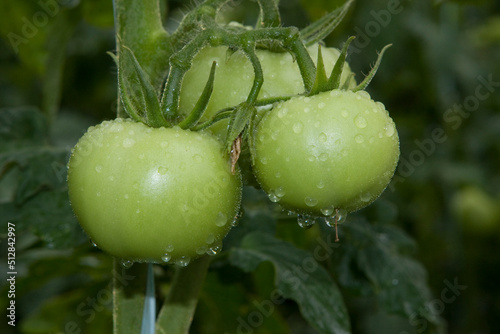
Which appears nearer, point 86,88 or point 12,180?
point 12,180

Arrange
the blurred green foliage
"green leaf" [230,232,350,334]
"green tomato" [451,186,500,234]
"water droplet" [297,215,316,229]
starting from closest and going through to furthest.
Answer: "water droplet" [297,215,316,229]
"green leaf" [230,232,350,334]
the blurred green foliage
"green tomato" [451,186,500,234]

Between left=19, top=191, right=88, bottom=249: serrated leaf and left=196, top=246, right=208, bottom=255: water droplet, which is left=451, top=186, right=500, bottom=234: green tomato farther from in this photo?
left=196, top=246, right=208, bottom=255: water droplet

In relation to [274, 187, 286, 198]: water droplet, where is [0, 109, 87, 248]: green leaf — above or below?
below

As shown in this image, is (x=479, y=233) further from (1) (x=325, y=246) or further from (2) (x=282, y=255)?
(2) (x=282, y=255)

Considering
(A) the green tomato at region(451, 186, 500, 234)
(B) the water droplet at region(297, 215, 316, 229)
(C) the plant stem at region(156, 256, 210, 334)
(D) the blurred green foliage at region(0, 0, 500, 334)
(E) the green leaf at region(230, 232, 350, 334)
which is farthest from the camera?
(A) the green tomato at region(451, 186, 500, 234)

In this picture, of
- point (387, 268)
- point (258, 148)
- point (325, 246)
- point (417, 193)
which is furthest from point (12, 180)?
point (417, 193)

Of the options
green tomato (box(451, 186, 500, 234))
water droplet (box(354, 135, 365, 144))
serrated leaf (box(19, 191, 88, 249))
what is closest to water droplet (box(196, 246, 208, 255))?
water droplet (box(354, 135, 365, 144))

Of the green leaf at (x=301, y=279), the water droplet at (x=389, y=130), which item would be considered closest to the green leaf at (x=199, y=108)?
the water droplet at (x=389, y=130)

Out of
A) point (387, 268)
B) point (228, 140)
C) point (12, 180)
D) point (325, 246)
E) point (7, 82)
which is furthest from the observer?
point (7, 82)
